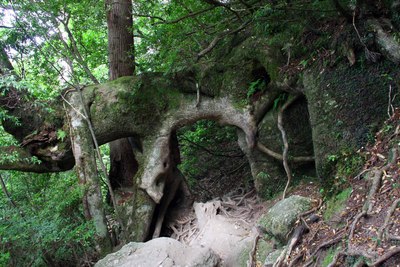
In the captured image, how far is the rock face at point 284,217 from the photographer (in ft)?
13.3

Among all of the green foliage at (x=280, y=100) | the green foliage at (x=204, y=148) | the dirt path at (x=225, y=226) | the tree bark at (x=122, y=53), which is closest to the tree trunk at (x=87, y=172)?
the tree bark at (x=122, y=53)

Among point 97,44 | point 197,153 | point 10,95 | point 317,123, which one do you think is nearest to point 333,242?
point 317,123

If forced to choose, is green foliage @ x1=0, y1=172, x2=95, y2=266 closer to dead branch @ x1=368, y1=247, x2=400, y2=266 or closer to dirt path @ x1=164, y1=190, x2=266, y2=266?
dirt path @ x1=164, y1=190, x2=266, y2=266

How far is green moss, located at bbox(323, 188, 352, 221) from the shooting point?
145 inches

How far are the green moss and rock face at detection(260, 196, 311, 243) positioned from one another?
0.34 m

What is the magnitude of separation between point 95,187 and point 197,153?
154 inches

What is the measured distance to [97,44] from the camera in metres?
9.54

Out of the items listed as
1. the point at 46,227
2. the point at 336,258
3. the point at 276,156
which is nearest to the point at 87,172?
the point at 46,227

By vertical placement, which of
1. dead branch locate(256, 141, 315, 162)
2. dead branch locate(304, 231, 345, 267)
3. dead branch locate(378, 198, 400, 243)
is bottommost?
dead branch locate(304, 231, 345, 267)

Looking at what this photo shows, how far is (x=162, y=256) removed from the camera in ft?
16.1

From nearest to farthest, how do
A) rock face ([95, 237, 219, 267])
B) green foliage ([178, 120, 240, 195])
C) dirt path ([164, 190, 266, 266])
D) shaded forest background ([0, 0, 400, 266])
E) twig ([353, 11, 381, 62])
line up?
twig ([353, 11, 381, 62]) < shaded forest background ([0, 0, 400, 266]) < rock face ([95, 237, 219, 267]) < dirt path ([164, 190, 266, 266]) < green foliage ([178, 120, 240, 195])

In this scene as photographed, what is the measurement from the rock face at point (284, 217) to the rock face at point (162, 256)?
1.07m

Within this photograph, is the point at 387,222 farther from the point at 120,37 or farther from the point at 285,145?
the point at 120,37

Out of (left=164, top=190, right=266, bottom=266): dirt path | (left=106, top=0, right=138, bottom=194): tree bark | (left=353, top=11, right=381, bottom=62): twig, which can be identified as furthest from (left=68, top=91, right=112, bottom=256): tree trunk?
(left=353, top=11, right=381, bottom=62): twig
